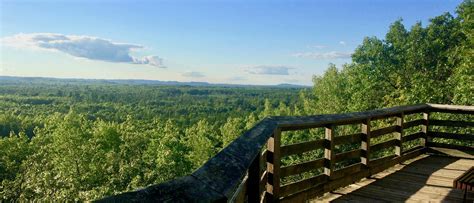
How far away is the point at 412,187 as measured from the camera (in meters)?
6.41

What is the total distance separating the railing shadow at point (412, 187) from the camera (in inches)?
227

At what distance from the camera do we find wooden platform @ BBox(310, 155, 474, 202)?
18.8 feet

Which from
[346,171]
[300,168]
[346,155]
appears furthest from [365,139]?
→ [300,168]

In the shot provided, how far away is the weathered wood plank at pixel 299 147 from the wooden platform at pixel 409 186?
2.48 ft

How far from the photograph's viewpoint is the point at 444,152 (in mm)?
9414

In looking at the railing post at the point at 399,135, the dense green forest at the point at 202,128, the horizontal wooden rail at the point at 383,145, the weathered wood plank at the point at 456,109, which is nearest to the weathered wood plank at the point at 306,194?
the horizontal wooden rail at the point at 383,145

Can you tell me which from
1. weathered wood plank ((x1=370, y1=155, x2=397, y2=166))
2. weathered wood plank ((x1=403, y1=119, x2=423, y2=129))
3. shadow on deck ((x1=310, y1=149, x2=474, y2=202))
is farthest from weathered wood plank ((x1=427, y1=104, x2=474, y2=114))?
weathered wood plank ((x1=370, y1=155, x2=397, y2=166))

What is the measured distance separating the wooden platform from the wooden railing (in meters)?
0.15

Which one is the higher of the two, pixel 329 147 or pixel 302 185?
pixel 329 147

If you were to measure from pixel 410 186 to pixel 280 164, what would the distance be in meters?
2.90

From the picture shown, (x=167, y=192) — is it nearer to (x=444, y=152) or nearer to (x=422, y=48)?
(x=444, y=152)

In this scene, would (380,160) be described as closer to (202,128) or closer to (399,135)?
(399,135)

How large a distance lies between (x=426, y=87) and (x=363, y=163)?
15.8 meters

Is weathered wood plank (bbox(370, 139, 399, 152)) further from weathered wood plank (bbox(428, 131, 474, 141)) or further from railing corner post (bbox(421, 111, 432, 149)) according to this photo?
weathered wood plank (bbox(428, 131, 474, 141))
